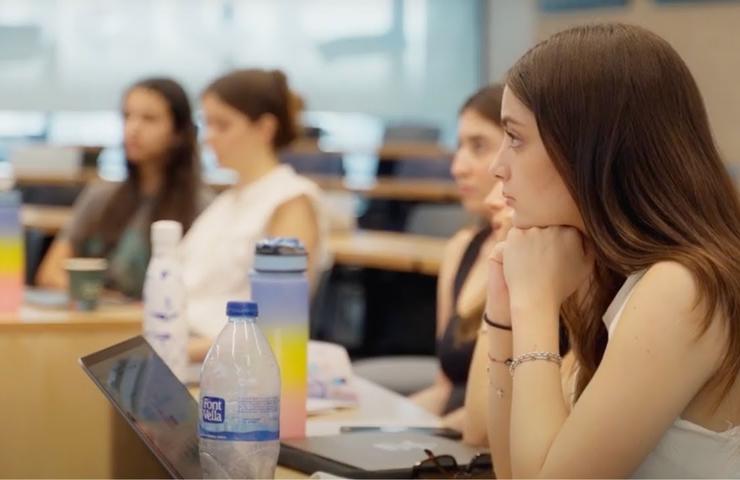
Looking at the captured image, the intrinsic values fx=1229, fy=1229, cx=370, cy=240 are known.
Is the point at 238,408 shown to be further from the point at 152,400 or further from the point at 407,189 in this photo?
the point at 407,189

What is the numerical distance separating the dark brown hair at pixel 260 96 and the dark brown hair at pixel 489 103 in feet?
2.39

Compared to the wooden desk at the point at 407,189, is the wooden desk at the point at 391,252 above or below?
above

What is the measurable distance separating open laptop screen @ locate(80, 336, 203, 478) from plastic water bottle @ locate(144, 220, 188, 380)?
1.45ft

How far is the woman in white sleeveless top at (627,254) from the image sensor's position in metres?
1.45

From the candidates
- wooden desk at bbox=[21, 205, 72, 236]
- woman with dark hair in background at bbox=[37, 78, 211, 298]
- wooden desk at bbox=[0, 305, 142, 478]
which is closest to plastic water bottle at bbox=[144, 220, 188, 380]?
wooden desk at bbox=[0, 305, 142, 478]

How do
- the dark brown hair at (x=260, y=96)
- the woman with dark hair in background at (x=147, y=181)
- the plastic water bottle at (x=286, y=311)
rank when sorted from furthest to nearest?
the woman with dark hair in background at (x=147, y=181), the dark brown hair at (x=260, y=96), the plastic water bottle at (x=286, y=311)

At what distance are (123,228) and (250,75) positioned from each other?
82 centimetres

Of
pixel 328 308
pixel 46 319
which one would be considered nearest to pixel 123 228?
pixel 46 319

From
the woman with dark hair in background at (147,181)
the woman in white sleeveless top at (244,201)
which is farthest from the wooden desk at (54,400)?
the woman with dark hair in background at (147,181)

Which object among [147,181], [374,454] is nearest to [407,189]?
[147,181]

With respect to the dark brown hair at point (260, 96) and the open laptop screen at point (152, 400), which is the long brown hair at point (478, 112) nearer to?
the dark brown hair at point (260, 96)

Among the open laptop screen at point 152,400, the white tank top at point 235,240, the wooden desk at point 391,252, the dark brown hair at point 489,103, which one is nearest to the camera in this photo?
the open laptop screen at point 152,400

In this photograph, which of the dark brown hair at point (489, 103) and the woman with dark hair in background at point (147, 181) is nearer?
the dark brown hair at point (489, 103)

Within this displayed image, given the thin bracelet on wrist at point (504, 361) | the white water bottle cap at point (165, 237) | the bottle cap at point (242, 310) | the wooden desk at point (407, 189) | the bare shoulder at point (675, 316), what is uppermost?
the bare shoulder at point (675, 316)
